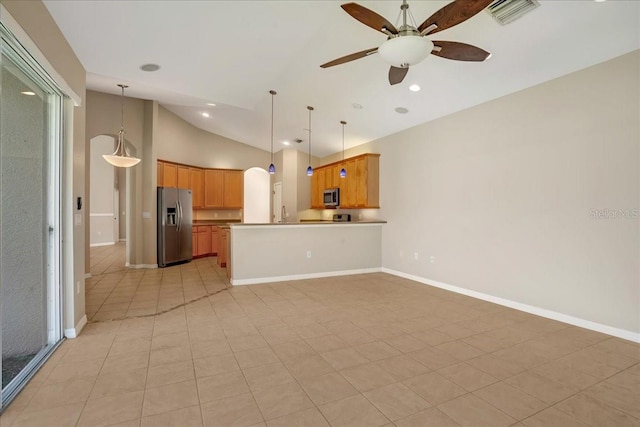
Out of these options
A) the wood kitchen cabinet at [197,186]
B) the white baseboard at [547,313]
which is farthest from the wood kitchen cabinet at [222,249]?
the white baseboard at [547,313]

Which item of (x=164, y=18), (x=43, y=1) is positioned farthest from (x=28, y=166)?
(x=164, y=18)

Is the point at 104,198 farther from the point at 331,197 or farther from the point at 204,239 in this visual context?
the point at 331,197

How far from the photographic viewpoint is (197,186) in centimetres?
811

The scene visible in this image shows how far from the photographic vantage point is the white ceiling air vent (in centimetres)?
259

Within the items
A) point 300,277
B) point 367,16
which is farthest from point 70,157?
point 300,277

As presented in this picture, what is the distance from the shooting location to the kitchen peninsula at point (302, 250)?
5.12 meters

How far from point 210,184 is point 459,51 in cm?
722

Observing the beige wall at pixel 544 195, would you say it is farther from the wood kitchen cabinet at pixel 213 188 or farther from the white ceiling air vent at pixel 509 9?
the wood kitchen cabinet at pixel 213 188

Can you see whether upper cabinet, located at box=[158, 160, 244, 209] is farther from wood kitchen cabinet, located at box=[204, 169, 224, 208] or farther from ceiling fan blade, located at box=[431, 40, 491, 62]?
ceiling fan blade, located at box=[431, 40, 491, 62]

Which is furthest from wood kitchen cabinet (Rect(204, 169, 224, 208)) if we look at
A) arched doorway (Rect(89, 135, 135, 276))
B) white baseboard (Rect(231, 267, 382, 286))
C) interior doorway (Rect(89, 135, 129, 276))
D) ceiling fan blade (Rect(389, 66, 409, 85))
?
ceiling fan blade (Rect(389, 66, 409, 85))

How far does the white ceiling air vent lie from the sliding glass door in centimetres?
367

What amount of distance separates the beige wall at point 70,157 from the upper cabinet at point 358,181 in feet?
15.1

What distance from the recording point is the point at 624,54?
2.96 m

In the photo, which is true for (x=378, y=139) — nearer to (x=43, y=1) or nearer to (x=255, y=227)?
(x=255, y=227)
